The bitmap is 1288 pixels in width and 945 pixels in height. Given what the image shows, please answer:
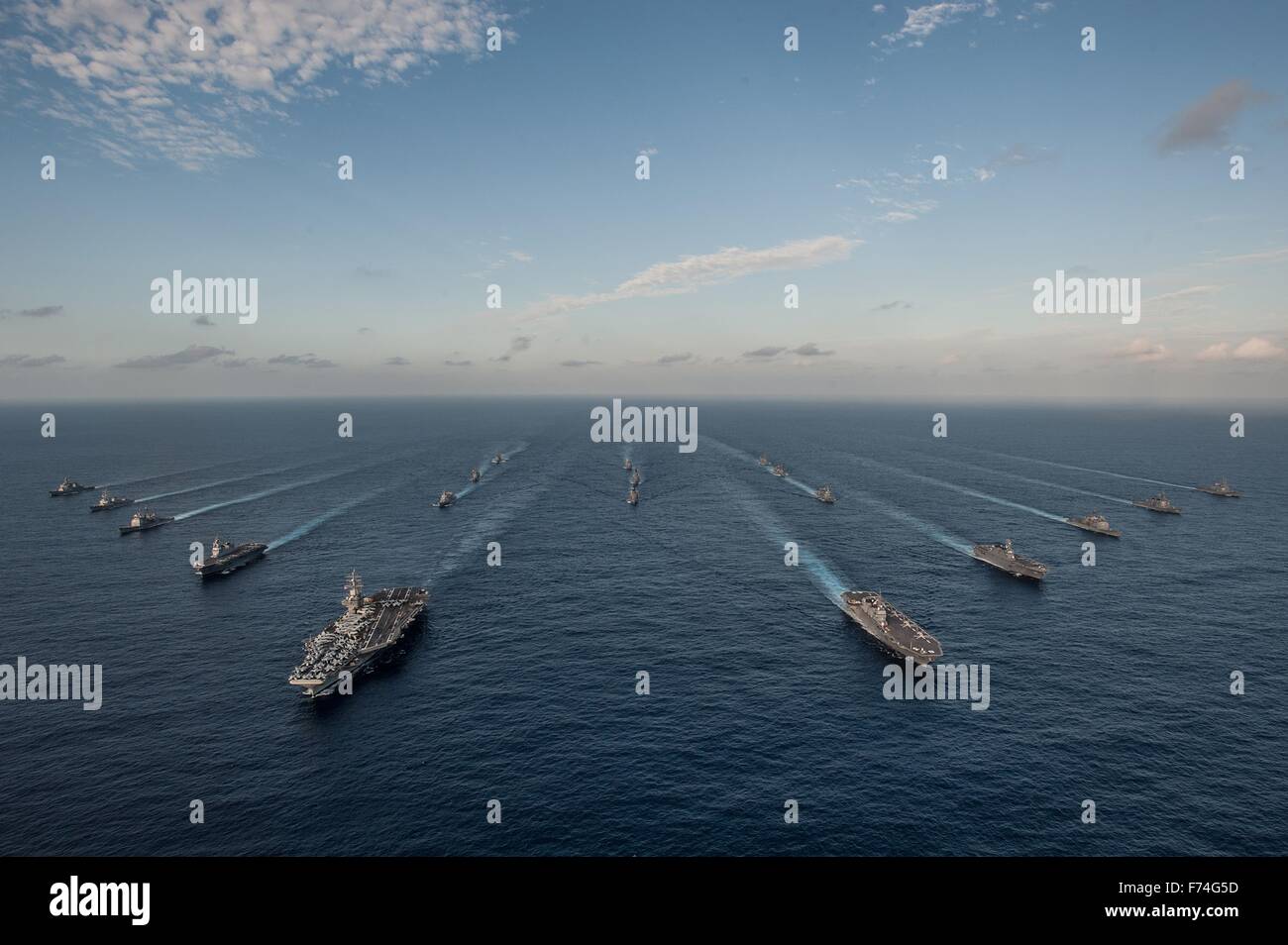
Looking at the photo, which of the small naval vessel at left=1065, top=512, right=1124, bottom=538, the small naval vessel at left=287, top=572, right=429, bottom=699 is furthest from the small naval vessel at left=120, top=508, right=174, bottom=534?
the small naval vessel at left=1065, top=512, right=1124, bottom=538

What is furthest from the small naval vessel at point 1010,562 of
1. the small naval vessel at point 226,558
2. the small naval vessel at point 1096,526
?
the small naval vessel at point 226,558

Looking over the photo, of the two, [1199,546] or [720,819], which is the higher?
[1199,546]

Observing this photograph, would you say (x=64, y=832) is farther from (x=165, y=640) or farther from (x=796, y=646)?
(x=796, y=646)

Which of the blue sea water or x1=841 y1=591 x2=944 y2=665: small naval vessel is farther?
x1=841 y1=591 x2=944 y2=665: small naval vessel

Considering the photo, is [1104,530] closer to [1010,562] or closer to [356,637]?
[1010,562]

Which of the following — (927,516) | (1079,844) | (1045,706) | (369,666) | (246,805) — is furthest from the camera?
(927,516)

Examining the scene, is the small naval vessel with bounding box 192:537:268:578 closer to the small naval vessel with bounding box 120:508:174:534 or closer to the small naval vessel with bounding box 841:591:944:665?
the small naval vessel with bounding box 120:508:174:534
